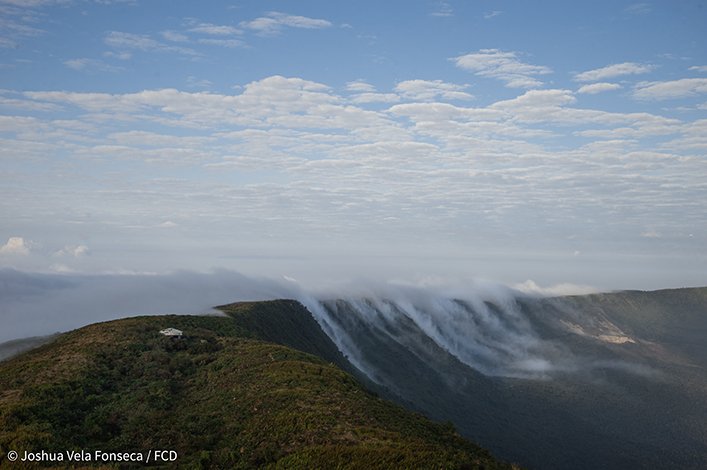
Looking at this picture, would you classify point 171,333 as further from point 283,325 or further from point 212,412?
point 283,325

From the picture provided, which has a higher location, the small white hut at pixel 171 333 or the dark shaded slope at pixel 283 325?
the small white hut at pixel 171 333

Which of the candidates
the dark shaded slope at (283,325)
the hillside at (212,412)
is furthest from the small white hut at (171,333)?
the dark shaded slope at (283,325)

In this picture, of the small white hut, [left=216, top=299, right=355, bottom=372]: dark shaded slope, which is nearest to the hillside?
the small white hut

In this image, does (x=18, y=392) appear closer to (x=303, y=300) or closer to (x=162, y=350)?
(x=162, y=350)

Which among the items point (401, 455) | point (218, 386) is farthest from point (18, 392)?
point (401, 455)

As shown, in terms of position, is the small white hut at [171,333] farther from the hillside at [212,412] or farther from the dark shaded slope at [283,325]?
→ the dark shaded slope at [283,325]

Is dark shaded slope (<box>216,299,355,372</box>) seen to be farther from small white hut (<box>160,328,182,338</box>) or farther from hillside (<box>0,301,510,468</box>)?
hillside (<box>0,301,510,468</box>)

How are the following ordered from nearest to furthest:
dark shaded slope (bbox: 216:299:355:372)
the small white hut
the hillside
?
1. the hillside
2. the small white hut
3. dark shaded slope (bbox: 216:299:355:372)

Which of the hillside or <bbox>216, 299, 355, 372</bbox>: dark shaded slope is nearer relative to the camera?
the hillside
